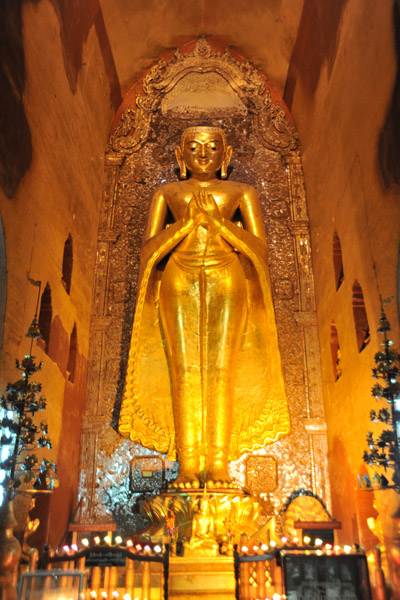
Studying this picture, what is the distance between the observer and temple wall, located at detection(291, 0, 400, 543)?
161 inches

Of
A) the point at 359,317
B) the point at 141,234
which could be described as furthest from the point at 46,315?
the point at 359,317

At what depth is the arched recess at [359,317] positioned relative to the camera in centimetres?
456

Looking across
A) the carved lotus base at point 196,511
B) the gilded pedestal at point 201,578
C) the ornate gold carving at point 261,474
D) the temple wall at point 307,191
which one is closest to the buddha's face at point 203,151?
the temple wall at point 307,191

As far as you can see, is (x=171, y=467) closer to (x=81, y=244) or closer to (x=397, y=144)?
(x=81, y=244)

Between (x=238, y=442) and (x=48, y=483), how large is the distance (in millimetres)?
1688

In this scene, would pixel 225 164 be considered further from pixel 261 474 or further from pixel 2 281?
pixel 261 474

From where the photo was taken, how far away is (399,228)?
148 inches

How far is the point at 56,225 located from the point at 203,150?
5.14 feet

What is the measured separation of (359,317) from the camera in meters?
4.66

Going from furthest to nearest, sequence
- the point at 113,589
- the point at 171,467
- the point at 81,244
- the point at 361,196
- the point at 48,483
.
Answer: the point at 81,244, the point at 171,467, the point at 361,196, the point at 48,483, the point at 113,589

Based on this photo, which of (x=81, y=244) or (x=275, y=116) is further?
(x=275, y=116)

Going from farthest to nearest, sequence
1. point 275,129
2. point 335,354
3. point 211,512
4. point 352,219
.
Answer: point 275,129 → point 335,354 → point 352,219 → point 211,512

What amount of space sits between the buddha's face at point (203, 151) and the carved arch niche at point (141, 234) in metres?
0.94

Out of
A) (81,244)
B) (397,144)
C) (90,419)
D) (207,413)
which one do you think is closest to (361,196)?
(397,144)
